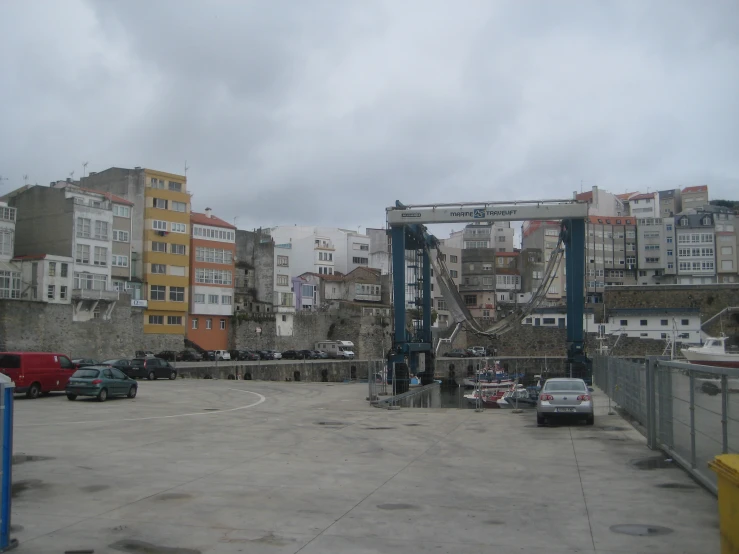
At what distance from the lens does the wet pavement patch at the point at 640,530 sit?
843cm

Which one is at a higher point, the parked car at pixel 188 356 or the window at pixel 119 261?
the window at pixel 119 261

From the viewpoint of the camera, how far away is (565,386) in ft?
72.0

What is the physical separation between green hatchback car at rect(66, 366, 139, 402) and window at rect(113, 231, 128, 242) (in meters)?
43.8

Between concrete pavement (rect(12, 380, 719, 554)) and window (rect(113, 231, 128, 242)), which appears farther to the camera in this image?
window (rect(113, 231, 128, 242))

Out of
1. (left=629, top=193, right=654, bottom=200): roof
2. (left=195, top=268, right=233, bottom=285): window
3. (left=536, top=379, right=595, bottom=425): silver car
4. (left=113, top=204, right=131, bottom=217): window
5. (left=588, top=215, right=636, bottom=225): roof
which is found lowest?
(left=536, top=379, right=595, bottom=425): silver car

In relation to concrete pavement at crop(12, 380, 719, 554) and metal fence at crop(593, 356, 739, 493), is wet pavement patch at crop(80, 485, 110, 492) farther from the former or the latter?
metal fence at crop(593, 356, 739, 493)

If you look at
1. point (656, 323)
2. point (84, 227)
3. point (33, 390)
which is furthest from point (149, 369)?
point (656, 323)

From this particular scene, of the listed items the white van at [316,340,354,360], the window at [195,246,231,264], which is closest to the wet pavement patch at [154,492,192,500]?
the window at [195,246,231,264]

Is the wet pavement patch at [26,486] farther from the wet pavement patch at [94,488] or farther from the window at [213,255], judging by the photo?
the window at [213,255]

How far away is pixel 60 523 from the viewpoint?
8.83m

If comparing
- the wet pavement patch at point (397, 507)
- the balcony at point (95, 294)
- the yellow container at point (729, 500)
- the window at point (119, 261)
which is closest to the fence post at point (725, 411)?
the yellow container at point (729, 500)

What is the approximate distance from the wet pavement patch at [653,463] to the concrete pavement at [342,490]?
22 centimetres

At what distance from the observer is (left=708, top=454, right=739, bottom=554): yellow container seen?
612cm

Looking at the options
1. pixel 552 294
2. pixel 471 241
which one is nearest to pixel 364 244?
pixel 471 241
